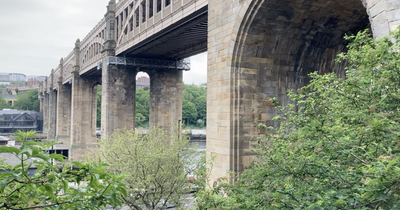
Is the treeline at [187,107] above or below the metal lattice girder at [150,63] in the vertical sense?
below

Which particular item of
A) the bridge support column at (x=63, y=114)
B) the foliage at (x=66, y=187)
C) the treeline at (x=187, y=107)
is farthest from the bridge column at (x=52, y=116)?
the foliage at (x=66, y=187)

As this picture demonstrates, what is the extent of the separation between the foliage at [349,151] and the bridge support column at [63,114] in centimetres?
5716

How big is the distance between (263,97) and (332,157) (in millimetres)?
7719

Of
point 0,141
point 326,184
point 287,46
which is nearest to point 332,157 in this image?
point 326,184

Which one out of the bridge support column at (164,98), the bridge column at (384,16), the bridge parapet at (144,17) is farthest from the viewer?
the bridge support column at (164,98)

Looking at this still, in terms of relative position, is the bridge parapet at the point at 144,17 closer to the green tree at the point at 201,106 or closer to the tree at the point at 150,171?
the tree at the point at 150,171

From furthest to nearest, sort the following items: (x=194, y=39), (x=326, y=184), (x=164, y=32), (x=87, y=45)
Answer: (x=87, y=45), (x=194, y=39), (x=164, y=32), (x=326, y=184)

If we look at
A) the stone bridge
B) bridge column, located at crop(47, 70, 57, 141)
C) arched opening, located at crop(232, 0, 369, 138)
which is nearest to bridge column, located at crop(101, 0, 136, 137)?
the stone bridge

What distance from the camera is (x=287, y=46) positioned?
42.0 feet

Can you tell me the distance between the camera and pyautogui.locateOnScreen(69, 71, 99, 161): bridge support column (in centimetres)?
4662

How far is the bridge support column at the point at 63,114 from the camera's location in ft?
192

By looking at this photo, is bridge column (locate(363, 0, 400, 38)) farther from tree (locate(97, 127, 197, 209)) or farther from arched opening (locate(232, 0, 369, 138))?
tree (locate(97, 127, 197, 209))

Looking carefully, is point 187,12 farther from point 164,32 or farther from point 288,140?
point 288,140

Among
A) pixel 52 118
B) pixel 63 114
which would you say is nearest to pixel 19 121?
pixel 52 118
